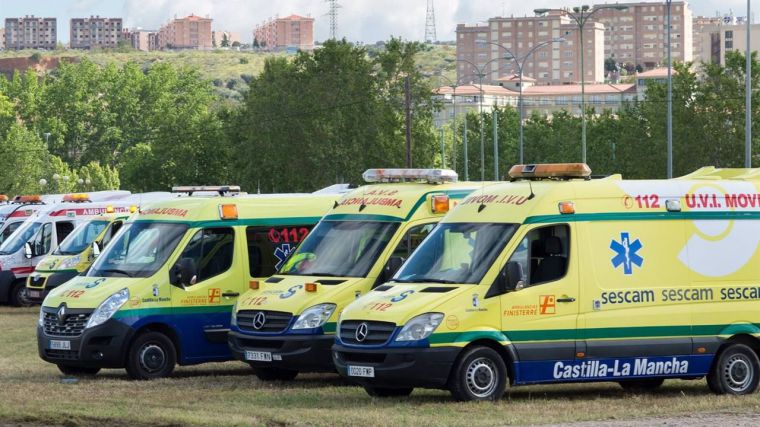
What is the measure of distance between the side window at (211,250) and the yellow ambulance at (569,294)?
400 cm

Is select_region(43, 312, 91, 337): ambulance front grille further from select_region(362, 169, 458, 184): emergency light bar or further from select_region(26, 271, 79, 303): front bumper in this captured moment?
select_region(26, 271, 79, 303): front bumper

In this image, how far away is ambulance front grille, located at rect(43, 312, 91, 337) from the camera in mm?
18594

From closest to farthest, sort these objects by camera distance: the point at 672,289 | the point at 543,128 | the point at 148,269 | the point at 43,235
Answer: the point at 672,289 → the point at 148,269 → the point at 43,235 → the point at 543,128

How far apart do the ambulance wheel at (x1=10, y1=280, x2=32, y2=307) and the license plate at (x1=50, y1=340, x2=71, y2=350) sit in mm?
15499

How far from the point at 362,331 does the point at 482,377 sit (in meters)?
1.25

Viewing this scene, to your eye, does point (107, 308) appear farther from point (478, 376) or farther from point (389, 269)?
point (478, 376)

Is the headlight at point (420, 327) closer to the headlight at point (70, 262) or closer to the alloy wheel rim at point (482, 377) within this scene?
the alloy wheel rim at point (482, 377)

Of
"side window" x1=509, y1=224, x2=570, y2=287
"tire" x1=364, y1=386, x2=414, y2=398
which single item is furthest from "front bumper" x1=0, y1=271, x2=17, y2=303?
"side window" x1=509, y1=224, x2=570, y2=287

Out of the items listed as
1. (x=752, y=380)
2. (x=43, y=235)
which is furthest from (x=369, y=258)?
(x=43, y=235)

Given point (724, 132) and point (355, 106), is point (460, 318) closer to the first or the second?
point (724, 132)

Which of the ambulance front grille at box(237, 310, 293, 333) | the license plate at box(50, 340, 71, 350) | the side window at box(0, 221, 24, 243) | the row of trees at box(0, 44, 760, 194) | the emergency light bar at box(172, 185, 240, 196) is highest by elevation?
the row of trees at box(0, 44, 760, 194)

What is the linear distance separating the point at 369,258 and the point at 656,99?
62.2 meters

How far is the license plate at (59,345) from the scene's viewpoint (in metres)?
18.6

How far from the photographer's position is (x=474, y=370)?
14914 millimetres
